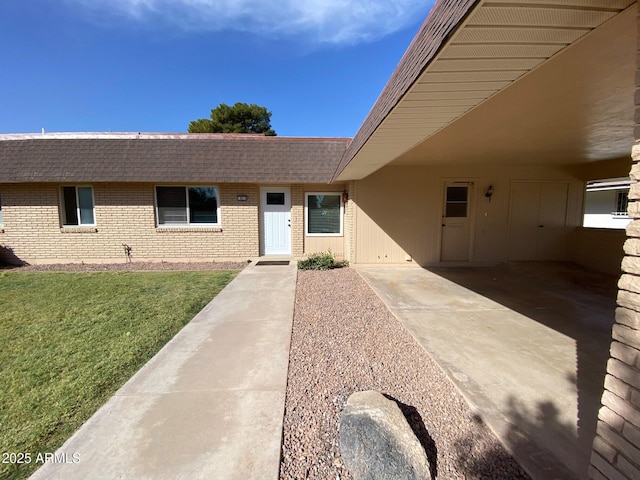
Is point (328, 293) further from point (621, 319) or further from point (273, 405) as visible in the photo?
point (621, 319)

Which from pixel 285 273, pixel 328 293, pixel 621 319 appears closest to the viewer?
pixel 621 319

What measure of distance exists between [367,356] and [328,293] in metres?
2.64

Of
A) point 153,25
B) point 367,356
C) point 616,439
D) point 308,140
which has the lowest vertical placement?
point 367,356

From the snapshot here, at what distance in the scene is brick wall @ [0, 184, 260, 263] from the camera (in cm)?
904

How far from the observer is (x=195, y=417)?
243cm

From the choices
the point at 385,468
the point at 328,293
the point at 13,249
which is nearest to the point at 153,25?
the point at 13,249

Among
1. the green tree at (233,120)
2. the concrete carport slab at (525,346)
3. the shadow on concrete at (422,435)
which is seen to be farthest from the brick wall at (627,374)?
the green tree at (233,120)

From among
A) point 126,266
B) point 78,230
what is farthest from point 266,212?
point 78,230

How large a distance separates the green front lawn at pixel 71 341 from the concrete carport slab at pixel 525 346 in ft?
11.3

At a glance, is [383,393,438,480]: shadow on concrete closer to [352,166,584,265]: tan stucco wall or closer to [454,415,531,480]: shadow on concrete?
[454,415,531,480]: shadow on concrete

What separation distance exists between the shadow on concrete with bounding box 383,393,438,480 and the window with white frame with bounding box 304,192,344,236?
7.17 m

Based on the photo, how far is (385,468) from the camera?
1.84 metres

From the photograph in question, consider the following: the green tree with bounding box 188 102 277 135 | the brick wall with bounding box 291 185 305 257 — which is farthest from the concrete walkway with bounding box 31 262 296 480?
the green tree with bounding box 188 102 277 135

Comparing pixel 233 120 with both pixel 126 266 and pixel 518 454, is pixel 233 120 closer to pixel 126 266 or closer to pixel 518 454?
pixel 126 266
